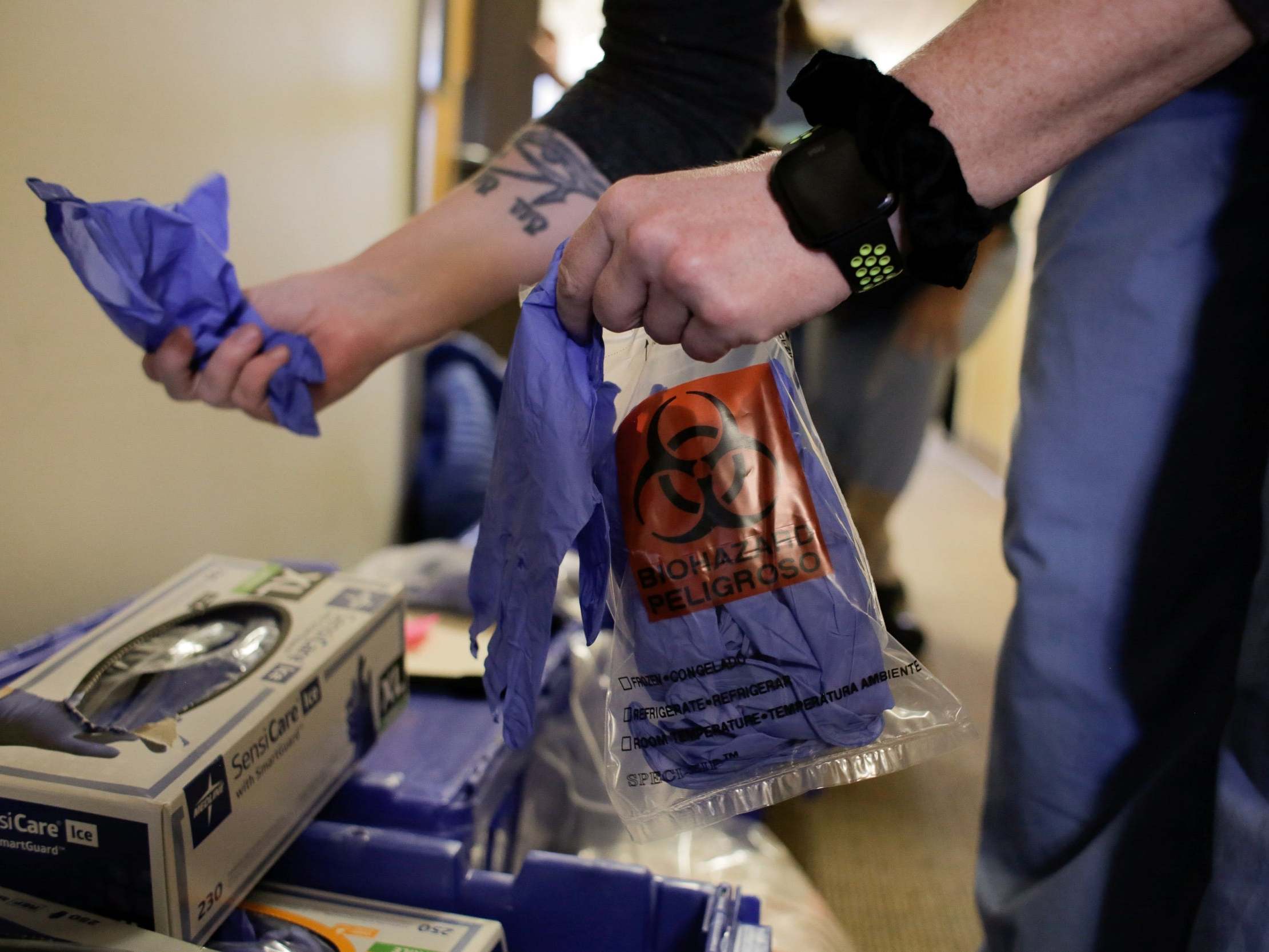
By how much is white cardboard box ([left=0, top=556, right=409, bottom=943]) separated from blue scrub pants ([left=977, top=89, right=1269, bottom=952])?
0.46 metres

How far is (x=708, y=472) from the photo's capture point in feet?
1.54

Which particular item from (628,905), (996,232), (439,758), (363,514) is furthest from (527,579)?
(996,232)

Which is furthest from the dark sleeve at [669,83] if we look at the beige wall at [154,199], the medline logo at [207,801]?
the medline logo at [207,801]

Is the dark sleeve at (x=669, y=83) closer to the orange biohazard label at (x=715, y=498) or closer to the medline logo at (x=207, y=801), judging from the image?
the orange biohazard label at (x=715, y=498)

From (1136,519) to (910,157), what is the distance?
12.7 inches

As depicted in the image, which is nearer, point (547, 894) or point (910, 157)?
point (910, 157)

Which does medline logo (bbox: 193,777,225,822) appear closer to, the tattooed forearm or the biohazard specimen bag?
the biohazard specimen bag

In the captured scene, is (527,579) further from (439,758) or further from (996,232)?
(996,232)

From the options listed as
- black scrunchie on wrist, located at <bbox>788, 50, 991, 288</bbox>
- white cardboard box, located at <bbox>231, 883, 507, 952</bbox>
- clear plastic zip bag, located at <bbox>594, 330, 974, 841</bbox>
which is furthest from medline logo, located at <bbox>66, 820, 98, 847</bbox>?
black scrunchie on wrist, located at <bbox>788, 50, 991, 288</bbox>

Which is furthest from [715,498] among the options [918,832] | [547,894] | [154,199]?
[918,832]

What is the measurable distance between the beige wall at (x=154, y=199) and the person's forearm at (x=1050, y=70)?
57 cm

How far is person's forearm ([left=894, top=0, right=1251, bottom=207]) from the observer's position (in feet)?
1.20

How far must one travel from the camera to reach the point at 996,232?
1342mm

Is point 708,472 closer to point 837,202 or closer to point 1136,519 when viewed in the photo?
point 837,202
